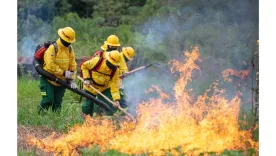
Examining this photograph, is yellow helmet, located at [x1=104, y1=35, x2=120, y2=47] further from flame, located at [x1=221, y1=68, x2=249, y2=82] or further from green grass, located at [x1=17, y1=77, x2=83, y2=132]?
flame, located at [x1=221, y1=68, x2=249, y2=82]

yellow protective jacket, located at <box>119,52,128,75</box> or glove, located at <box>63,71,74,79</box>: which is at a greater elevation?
yellow protective jacket, located at <box>119,52,128,75</box>

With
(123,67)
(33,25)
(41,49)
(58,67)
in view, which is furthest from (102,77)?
(33,25)

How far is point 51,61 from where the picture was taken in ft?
31.7

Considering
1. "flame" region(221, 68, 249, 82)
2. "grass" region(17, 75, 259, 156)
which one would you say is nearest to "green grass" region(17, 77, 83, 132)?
"grass" region(17, 75, 259, 156)

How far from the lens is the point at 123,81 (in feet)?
32.9

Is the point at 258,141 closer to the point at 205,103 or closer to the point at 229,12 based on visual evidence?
the point at 205,103

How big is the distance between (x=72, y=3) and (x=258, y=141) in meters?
3.37

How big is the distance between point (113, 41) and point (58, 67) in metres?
0.89

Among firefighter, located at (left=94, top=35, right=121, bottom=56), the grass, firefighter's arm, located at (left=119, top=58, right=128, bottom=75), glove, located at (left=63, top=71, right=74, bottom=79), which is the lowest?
the grass

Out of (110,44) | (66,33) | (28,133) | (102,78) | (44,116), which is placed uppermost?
(66,33)

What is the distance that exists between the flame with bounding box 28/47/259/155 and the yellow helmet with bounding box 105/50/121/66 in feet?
2.34

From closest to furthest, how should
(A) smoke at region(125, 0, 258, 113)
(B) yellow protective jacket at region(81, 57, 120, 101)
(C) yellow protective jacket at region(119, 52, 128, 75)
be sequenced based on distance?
(A) smoke at region(125, 0, 258, 113) → (B) yellow protective jacket at region(81, 57, 120, 101) → (C) yellow protective jacket at region(119, 52, 128, 75)

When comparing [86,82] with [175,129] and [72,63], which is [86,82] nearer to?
[72,63]

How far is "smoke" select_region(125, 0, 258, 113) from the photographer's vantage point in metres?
9.52
